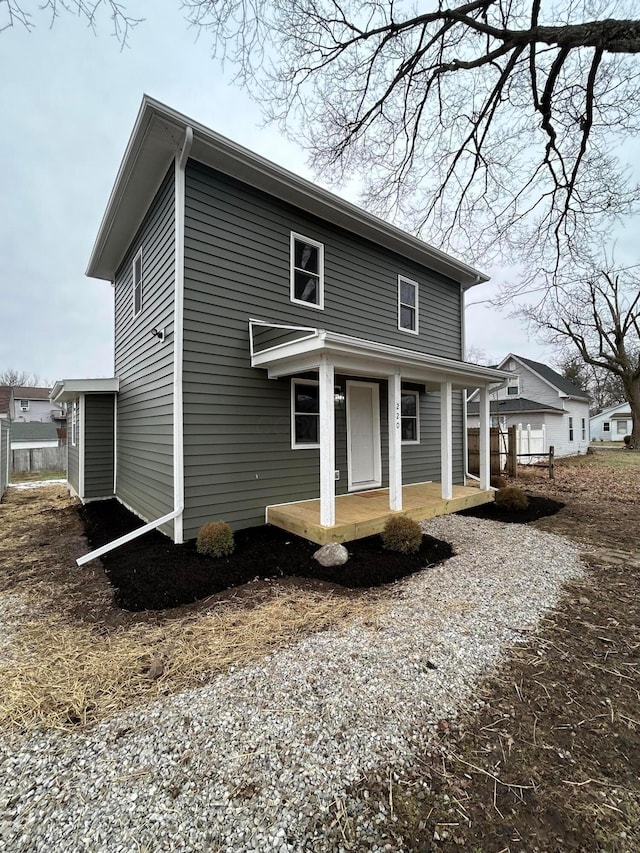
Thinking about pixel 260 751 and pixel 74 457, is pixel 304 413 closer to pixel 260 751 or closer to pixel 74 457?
pixel 260 751

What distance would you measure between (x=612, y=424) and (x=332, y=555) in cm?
4673

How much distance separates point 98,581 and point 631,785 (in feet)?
15.4

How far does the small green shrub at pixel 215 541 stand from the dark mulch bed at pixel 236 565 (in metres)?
0.08

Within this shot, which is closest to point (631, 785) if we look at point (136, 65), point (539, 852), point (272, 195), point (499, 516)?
point (539, 852)

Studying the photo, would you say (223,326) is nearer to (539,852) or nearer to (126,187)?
(126,187)

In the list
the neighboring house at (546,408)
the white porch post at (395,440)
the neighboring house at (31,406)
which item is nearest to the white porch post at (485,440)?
the white porch post at (395,440)

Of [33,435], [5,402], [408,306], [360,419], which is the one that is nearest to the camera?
[360,419]

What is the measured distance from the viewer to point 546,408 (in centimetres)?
1833

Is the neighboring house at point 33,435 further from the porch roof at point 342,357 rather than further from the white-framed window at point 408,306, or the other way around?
the white-framed window at point 408,306

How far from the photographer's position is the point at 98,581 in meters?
4.21

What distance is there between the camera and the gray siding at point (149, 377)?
17.5 feet

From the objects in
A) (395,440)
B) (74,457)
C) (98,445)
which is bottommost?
(74,457)

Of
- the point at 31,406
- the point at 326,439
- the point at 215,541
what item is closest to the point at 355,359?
the point at 326,439

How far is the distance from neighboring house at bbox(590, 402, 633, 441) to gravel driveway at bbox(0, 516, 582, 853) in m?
46.3
